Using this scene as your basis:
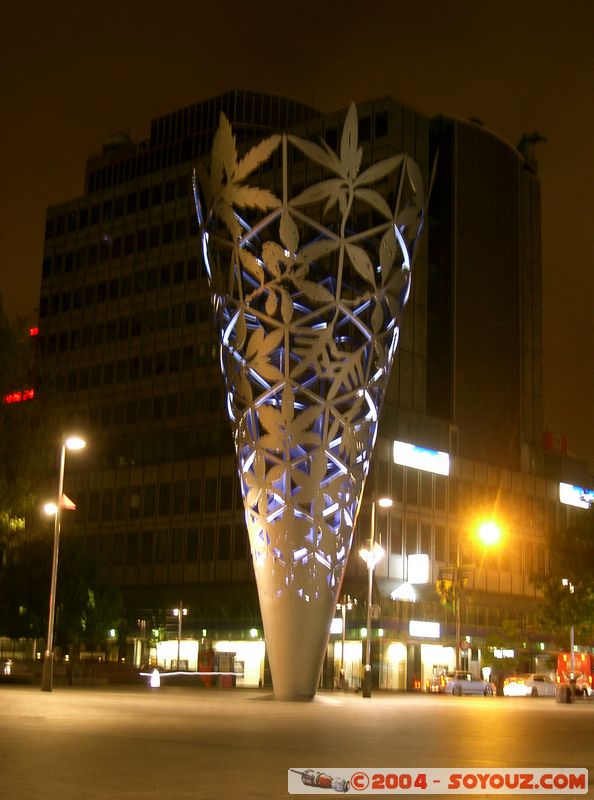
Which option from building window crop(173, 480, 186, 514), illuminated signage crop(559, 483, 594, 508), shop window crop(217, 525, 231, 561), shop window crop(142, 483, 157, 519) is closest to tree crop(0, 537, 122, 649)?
shop window crop(217, 525, 231, 561)

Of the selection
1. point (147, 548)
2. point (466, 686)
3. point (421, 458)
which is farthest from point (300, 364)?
point (147, 548)

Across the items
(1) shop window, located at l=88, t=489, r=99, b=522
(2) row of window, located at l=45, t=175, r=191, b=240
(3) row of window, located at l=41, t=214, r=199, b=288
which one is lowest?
(1) shop window, located at l=88, t=489, r=99, b=522

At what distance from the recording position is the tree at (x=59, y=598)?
73188mm

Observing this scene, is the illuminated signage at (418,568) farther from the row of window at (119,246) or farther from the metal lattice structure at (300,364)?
the metal lattice structure at (300,364)

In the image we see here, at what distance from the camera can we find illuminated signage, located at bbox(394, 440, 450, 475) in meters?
86.1

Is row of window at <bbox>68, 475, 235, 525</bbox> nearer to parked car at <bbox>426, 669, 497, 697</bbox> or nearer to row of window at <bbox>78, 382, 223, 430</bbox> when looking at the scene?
row of window at <bbox>78, 382, 223, 430</bbox>

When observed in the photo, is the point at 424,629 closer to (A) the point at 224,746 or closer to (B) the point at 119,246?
(B) the point at 119,246

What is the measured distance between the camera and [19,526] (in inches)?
1677

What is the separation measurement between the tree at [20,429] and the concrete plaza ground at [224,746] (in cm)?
1134

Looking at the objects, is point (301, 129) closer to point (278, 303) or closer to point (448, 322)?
point (448, 322)

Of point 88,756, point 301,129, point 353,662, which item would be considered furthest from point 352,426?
point 301,129

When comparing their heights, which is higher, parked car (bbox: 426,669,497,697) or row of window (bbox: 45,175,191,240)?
row of window (bbox: 45,175,191,240)

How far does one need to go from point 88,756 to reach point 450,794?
5.42 metres

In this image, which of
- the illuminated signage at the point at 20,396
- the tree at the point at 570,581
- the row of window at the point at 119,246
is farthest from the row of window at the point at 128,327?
the illuminated signage at the point at 20,396
